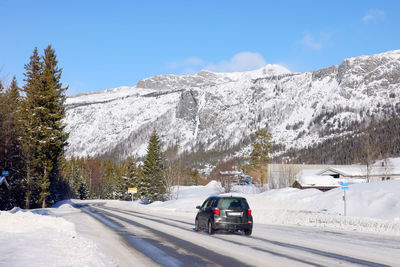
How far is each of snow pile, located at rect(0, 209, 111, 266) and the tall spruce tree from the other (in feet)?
80.6

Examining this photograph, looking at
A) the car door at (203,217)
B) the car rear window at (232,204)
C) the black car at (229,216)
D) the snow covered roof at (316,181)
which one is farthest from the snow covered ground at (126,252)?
the snow covered roof at (316,181)

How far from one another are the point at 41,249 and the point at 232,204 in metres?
8.81

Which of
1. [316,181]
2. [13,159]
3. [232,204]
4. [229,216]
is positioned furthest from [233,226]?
[316,181]

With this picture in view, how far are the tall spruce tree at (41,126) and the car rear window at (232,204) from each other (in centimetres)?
2703

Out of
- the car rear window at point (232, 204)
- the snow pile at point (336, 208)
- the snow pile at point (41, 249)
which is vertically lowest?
the snow pile at point (336, 208)

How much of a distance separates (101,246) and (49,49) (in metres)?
36.0

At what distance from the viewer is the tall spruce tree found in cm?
3891

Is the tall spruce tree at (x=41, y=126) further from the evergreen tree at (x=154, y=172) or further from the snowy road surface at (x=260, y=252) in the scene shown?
the snowy road surface at (x=260, y=252)

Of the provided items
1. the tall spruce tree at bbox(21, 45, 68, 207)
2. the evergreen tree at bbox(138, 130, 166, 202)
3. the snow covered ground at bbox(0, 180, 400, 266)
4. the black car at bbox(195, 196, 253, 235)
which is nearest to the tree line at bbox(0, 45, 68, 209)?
the tall spruce tree at bbox(21, 45, 68, 207)

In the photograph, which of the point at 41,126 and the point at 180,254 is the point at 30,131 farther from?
the point at 180,254

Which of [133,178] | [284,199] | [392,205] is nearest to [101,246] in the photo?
[392,205]

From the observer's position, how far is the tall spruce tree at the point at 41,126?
38.9 meters

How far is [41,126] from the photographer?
1532 inches

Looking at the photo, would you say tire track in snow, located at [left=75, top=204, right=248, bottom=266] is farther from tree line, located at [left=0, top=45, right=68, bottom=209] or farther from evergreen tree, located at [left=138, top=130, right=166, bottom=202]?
evergreen tree, located at [left=138, top=130, right=166, bottom=202]
